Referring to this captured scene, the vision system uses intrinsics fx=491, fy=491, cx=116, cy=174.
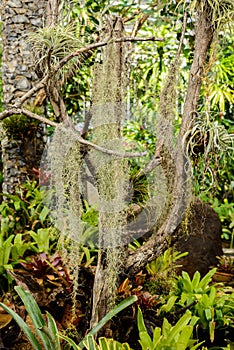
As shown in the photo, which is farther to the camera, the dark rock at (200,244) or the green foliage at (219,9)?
the dark rock at (200,244)

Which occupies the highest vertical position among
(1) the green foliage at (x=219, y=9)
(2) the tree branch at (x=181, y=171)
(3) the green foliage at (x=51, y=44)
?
(1) the green foliage at (x=219, y=9)

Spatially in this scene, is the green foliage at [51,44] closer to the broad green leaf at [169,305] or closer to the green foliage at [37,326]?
the green foliage at [37,326]

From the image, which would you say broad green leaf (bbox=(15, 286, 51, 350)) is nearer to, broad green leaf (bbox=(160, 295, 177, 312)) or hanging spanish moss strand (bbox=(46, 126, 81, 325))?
hanging spanish moss strand (bbox=(46, 126, 81, 325))

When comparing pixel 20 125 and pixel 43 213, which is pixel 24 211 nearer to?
pixel 43 213

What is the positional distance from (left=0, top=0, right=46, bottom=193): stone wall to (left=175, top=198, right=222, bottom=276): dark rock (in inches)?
60.0

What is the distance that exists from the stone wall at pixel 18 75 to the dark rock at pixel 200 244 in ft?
5.00

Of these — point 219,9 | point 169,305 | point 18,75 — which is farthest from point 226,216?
point 219,9

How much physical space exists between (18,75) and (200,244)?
2.21m

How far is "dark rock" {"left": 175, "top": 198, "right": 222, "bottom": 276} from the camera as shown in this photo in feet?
13.1

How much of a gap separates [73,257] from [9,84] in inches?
99.8

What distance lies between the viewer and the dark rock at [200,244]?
13.1 feet

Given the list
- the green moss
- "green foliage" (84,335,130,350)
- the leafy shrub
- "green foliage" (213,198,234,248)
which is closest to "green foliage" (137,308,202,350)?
"green foliage" (84,335,130,350)

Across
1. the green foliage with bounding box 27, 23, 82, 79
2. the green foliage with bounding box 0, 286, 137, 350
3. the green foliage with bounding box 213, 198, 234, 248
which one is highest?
the green foliage with bounding box 27, 23, 82, 79

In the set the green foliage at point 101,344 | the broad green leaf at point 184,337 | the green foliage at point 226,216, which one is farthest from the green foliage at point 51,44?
the green foliage at point 226,216
